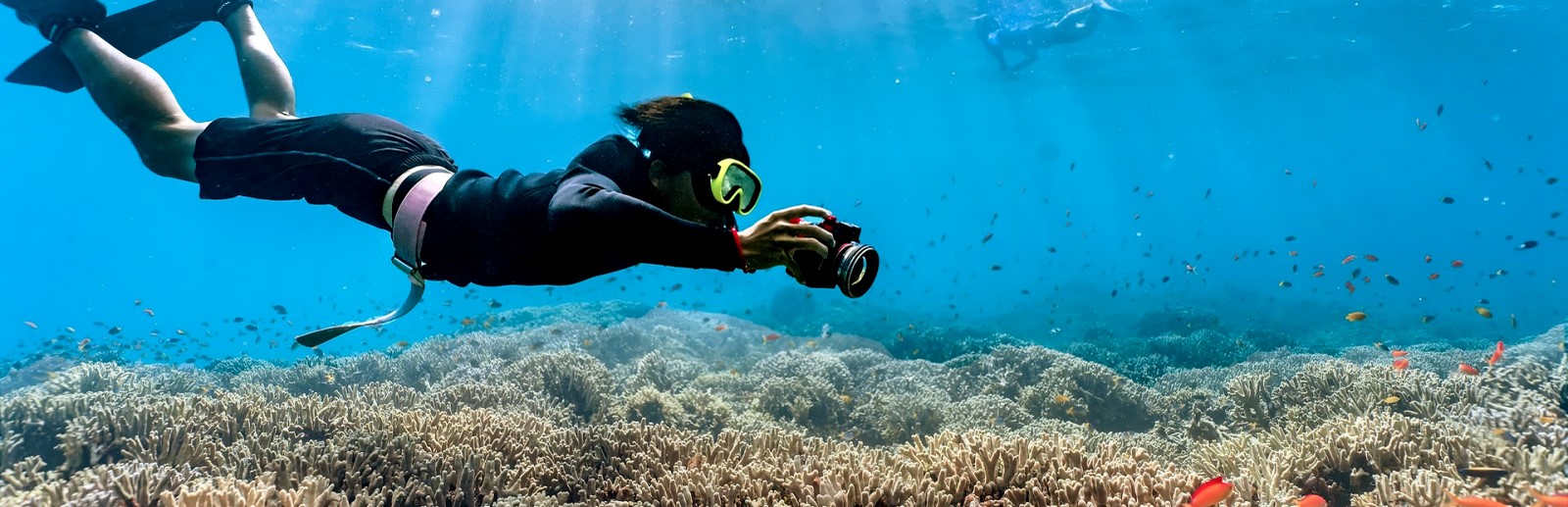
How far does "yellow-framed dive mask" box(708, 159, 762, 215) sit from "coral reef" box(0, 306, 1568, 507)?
1.51 meters

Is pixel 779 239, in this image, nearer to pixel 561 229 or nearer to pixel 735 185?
pixel 735 185

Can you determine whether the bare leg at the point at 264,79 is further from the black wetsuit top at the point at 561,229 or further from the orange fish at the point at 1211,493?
the orange fish at the point at 1211,493

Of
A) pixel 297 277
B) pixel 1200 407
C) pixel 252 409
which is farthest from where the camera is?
pixel 297 277

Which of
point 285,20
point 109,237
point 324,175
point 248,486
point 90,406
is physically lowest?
point 248,486

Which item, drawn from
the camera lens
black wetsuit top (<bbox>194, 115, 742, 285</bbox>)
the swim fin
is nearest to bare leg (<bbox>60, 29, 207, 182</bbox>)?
black wetsuit top (<bbox>194, 115, 742, 285</bbox>)

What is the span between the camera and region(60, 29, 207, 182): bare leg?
3.04 m

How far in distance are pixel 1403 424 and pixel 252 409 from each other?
8335 millimetres

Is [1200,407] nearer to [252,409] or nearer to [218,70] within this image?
[252,409]

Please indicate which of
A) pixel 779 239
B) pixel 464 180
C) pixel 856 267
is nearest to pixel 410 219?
pixel 464 180

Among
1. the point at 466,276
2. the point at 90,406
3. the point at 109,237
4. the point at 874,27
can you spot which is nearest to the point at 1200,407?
the point at 466,276

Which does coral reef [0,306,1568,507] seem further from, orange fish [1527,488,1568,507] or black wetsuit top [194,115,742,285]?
black wetsuit top [194,115,742,285]

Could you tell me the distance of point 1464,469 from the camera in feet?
13.1

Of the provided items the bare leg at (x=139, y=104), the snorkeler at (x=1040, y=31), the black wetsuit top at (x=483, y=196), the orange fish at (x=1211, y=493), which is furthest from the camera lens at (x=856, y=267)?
the snorkeler at (x=1040, y=31)

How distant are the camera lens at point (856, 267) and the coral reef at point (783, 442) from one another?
145 centimetres
